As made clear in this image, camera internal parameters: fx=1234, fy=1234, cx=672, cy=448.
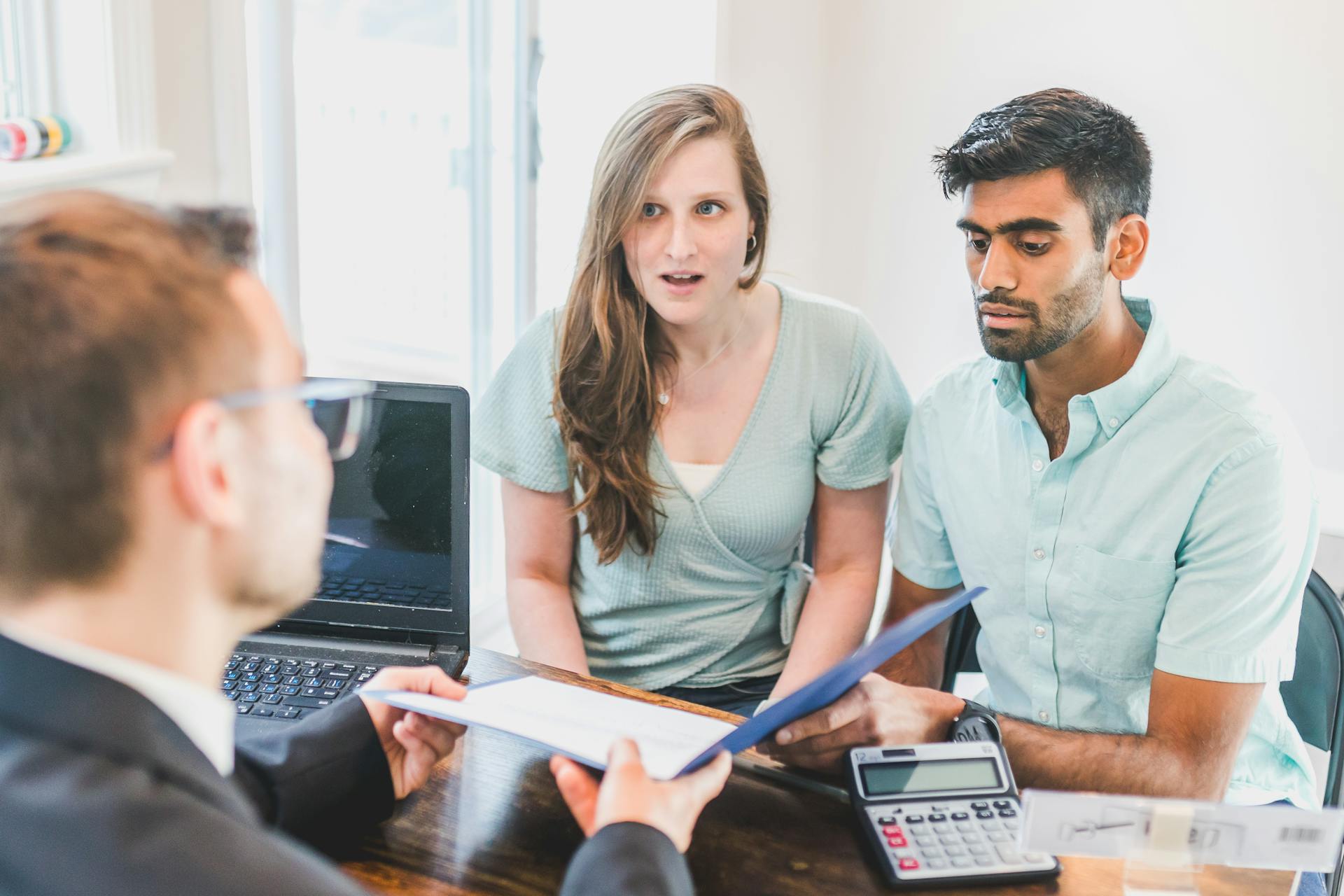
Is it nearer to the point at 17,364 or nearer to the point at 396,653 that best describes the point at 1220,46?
the point at 396,653

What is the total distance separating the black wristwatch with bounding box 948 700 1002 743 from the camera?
1229 millimetres

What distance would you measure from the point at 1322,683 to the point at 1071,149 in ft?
2.31

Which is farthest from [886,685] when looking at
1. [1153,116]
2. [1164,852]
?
[1153,116]

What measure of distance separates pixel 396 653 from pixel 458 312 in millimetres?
1565

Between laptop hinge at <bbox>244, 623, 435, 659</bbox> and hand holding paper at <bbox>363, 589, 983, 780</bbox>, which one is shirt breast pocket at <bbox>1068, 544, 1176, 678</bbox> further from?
laptop hinge at <bbox>244, 623, 435, 659</bbox>

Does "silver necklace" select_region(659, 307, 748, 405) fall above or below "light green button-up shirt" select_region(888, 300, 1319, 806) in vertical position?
above

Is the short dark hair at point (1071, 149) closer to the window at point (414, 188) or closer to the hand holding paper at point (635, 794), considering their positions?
the hand holding paper at point (635, 794)

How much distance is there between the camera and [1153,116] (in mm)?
2777

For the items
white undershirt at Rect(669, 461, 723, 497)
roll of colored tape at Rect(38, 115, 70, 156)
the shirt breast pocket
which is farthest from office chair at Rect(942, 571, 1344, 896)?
roll of colored tape at Rect(38, 115, 70, 156)

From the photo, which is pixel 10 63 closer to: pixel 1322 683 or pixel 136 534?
pixel 136 534

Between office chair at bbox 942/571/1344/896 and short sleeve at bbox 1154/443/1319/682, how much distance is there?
2.6 inches

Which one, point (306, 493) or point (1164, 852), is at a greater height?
point (306, 493)

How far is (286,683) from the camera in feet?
4.16

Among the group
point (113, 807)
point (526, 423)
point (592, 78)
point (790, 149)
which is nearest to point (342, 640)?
point (526, 423)
